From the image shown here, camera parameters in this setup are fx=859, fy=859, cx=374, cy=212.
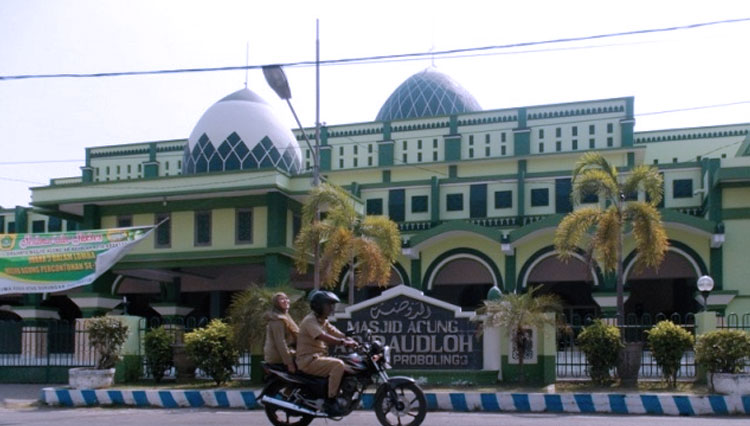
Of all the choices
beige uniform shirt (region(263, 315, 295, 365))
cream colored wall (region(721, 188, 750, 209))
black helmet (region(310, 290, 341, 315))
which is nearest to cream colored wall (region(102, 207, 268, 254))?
cream colored wall (region(721, 188, 750, 209))

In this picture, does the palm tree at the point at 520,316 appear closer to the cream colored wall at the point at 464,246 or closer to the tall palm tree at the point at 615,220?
the tall palm tree at the point at 615,220

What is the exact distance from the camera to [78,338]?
68.9ft

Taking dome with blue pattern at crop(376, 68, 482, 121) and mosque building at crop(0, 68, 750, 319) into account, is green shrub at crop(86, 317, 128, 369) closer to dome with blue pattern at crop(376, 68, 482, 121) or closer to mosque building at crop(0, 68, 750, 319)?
mosque building at crop(0, 68, 750, 319)

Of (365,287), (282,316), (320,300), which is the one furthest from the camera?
(365,287)

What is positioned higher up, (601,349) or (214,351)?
(601,349)

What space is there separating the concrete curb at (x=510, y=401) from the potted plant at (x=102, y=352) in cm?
139

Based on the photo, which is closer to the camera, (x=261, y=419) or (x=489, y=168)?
(x=261, y=419)

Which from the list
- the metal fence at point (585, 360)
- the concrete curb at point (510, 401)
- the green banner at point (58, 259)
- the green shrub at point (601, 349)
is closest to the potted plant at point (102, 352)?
the concrete curb at point (510, 401)

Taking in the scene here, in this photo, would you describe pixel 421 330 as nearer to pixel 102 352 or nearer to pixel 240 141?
pixel 102 352

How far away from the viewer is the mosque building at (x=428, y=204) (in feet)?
88.6

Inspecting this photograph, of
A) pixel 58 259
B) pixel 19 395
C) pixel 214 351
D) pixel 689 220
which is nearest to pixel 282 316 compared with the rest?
pixel 214 351

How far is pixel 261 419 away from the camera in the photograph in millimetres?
12188

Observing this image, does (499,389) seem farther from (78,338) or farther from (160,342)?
(78,338)

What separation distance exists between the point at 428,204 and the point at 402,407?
25217 mm
